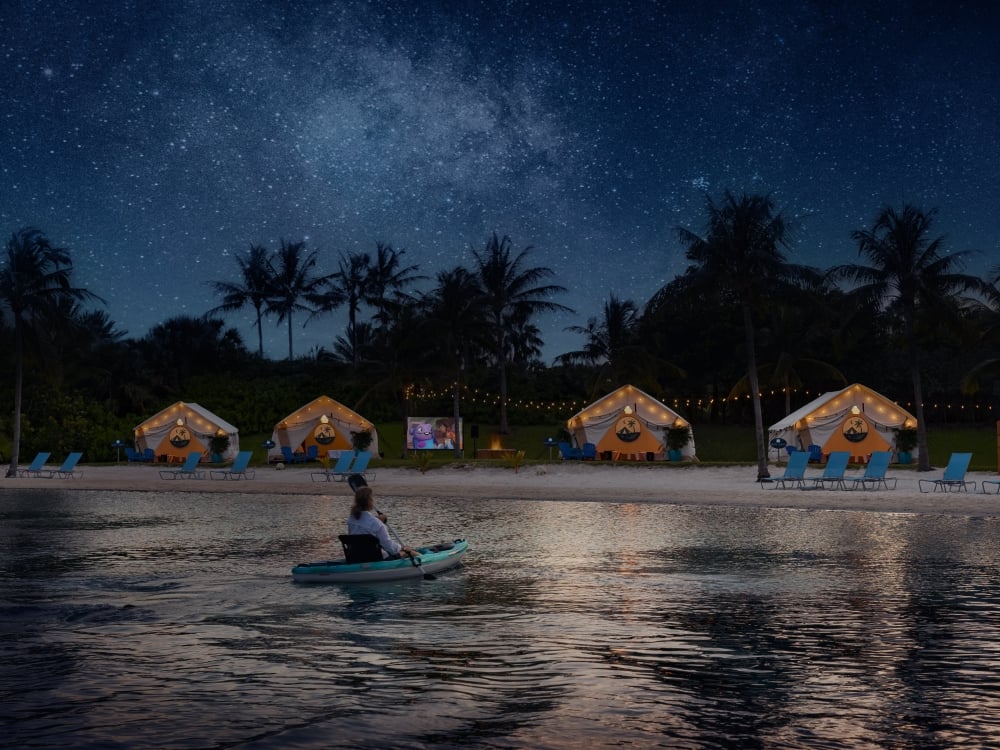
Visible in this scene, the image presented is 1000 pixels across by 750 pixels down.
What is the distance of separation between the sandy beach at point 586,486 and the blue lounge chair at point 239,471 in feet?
2.15

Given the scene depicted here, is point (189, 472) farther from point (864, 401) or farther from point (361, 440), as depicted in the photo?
point (864, 401)

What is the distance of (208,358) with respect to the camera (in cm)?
7781

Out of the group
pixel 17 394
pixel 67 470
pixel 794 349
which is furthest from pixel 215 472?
pixel 794 349

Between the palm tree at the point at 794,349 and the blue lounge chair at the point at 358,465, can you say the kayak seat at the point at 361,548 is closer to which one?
the blue lounge chair at the point at 358,465

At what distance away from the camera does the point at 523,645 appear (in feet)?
31.2

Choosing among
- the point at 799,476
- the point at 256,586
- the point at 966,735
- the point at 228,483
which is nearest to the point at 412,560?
the point at 256,586

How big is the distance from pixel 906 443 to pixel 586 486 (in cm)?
1647

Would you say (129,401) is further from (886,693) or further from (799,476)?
(886,693)

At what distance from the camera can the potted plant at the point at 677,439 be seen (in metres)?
44.1

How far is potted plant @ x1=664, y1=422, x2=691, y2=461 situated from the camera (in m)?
44.1

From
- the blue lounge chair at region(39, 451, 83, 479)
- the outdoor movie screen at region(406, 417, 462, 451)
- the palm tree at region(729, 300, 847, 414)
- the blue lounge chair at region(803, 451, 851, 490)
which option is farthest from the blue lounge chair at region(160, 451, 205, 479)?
the palm tree at region(729, 300, 847, 414)

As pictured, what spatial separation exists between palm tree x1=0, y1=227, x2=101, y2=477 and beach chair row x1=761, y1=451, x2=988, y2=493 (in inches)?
1184

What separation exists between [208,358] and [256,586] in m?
67.3

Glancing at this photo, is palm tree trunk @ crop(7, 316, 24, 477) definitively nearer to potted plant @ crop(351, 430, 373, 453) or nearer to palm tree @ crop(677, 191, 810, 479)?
potted plant @ crop(351, 430, 373, 453)
